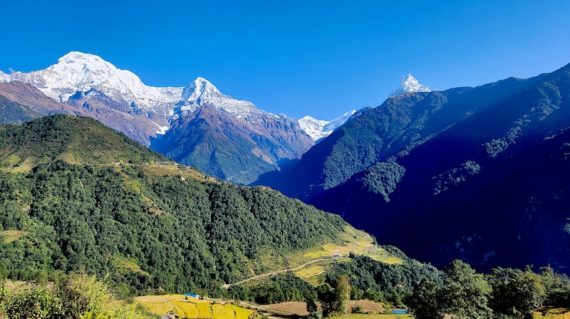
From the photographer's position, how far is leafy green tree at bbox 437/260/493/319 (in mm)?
72125

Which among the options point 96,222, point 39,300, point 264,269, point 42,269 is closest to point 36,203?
point 96,222

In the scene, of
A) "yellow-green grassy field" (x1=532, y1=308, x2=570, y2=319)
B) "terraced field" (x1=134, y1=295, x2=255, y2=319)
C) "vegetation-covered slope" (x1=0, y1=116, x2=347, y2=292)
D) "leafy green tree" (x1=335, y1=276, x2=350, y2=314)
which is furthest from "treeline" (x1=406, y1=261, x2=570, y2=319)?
"vegetation-covered slope" (x1=0, y1=116, x2=347, y2=292)

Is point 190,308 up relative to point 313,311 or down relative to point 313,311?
up

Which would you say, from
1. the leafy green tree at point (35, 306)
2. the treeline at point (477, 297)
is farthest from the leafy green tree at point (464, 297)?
the leafy green tree at point (35, 306)

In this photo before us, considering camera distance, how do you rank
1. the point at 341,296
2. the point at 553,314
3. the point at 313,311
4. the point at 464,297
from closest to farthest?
the point at 464,297, the point at 553,314, the point at 313,311, the point at 341,296

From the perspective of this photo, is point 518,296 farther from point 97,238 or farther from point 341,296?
point 97,238

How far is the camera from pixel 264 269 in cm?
19575

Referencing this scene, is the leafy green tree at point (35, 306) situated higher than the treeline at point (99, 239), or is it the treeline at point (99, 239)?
the treeline at point (99, 239)

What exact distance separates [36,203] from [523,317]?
157m

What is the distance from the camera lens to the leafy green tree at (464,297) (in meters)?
72.1

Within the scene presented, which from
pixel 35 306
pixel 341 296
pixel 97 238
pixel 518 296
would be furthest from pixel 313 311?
pixel 97 238

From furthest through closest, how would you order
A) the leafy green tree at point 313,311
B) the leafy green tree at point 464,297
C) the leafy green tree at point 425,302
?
the leafy green tree at point 313,311 → the leafy green tree at point 425,302 → the leafy green tree at point 464,297

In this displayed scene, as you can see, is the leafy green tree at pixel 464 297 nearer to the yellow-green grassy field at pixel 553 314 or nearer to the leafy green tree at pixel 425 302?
the leafy green tree at pixel 425 302

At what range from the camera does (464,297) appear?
7300cm
